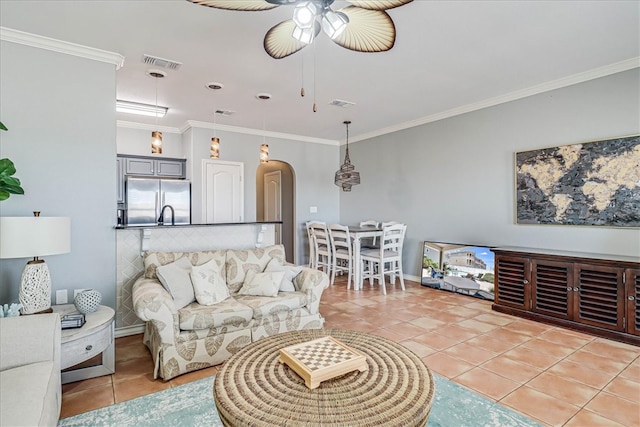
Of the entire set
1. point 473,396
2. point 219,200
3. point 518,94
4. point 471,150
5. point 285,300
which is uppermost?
point 518,94

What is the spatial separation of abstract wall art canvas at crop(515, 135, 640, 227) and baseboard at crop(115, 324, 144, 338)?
455cm

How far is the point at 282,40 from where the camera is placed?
2029 mm

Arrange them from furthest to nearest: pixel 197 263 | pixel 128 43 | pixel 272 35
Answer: pixel 197 263 < pixel 128 43 < pixel 272 35

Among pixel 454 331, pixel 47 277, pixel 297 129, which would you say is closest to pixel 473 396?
pixel 454 331

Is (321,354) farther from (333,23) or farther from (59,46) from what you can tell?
(59,46)

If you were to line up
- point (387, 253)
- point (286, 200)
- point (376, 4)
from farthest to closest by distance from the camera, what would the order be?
point (286, 200) → point (387, 253) → point (376, 4)

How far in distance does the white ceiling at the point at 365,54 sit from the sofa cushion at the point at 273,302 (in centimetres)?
226

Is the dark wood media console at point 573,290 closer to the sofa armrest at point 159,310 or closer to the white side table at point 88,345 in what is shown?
the sofa armrest at point 159,310

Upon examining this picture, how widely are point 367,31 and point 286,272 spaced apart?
7.46 feet

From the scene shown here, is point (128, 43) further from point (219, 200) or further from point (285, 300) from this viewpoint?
point (219, 200)

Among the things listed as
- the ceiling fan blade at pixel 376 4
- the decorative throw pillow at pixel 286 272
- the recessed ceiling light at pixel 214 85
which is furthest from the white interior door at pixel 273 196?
the ceiling fan blade at pixel 376 4

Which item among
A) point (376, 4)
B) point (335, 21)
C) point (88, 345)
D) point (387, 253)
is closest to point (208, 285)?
point (88, 345)

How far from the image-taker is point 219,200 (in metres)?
5.90

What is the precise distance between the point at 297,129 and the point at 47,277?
15.1 feet
